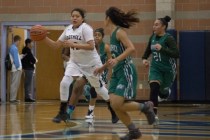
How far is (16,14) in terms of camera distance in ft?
60.8

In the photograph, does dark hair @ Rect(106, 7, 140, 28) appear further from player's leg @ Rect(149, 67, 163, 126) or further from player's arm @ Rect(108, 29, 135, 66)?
player's leg @ Rect(149, 67, 163, 126)

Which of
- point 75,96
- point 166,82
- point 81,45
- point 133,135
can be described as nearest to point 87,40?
point 81,45

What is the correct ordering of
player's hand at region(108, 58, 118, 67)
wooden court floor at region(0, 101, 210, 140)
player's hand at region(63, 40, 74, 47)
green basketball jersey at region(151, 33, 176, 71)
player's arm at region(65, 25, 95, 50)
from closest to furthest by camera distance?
player's hand at region(108, 58, 118, 67) < wooden court floor at region(0, 101, 210, 140) < player's hand at region(63, 40, 74, 47) < player's arm at region(65, 25, 95, 50) < green basketball jersey at region(151, 33, 176, 71)

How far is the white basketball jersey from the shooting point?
9.06 metres

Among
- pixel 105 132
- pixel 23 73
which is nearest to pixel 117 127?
pixel 105 132

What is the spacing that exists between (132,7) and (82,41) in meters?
8.70

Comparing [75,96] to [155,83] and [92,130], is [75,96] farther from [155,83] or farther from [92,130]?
[155,83]

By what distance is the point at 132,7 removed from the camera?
17609mm

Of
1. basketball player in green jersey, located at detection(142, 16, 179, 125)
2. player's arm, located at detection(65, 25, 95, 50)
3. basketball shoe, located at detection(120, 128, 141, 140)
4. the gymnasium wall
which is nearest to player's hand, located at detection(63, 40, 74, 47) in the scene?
player's arm, located at detection(65, 25, 95, 50)

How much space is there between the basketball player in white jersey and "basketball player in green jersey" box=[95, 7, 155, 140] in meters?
1.88

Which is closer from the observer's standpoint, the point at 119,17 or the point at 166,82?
the point at 119,17

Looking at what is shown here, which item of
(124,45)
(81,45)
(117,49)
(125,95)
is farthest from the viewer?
(81,45)

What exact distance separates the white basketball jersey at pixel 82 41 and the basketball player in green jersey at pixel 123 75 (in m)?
1.91

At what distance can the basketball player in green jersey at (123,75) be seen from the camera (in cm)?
679
